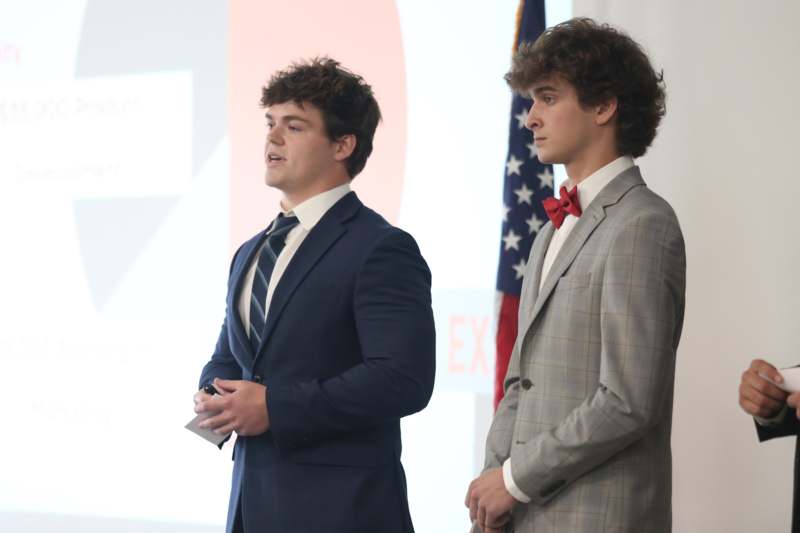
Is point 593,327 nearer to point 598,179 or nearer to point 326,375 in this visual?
point 598,179

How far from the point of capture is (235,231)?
151 inches

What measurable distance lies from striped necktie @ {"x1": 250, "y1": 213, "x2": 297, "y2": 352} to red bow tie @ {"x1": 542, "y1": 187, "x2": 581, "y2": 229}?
654mm

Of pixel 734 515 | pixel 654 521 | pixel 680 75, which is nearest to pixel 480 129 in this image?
pixel 680 75

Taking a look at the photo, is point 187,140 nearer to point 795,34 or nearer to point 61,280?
point 61,280

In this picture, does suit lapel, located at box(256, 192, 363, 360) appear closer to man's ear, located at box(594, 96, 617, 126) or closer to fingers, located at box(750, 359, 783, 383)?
man's ear, located at box(594, 96, 617, 126)

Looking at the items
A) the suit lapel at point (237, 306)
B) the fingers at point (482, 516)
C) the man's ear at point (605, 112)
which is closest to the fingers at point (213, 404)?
the suit lapel at point (237, 306)

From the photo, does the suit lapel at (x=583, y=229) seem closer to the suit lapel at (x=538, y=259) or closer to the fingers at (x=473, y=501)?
the suit lapel at (x=538, y=259)

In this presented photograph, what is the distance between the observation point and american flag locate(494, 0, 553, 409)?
10.3 feet

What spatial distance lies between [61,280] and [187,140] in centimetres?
86

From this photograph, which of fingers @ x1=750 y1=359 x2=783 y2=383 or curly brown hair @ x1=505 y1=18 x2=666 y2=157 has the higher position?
curly brown hair @ x1=505 y1=18 x2=666 y2=157

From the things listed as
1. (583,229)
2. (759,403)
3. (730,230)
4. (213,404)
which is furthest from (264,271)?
(730,230)

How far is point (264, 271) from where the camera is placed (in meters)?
2.13

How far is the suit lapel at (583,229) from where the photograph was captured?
1.71 metres

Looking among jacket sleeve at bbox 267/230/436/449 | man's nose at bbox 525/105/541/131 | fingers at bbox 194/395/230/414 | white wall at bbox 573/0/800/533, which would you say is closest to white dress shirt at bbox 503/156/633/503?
man's nose at bbox 525/105/541/131
